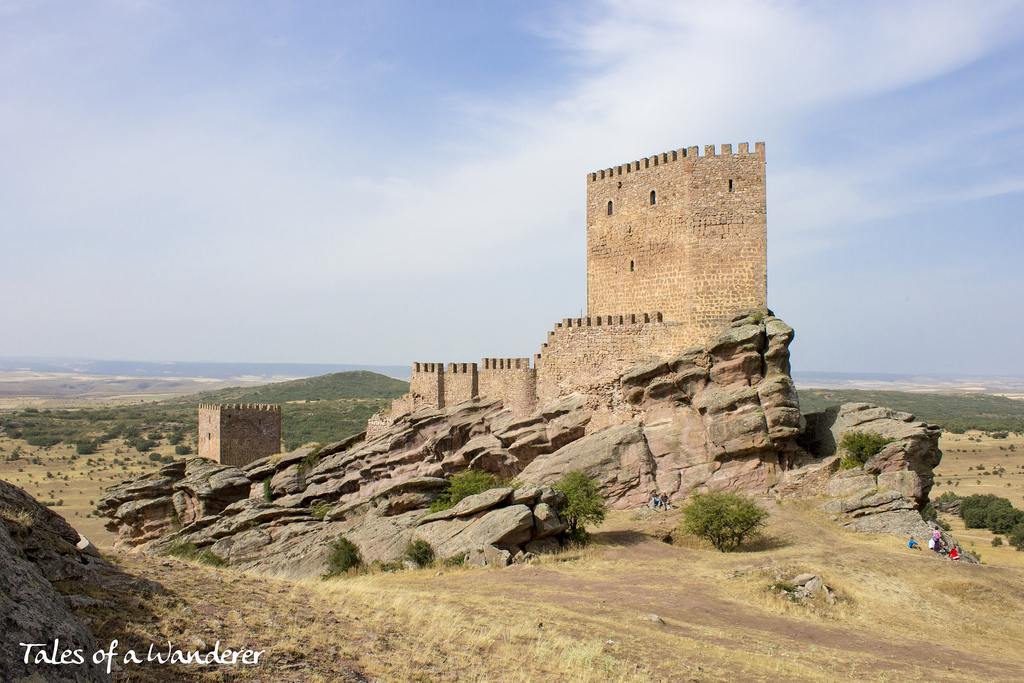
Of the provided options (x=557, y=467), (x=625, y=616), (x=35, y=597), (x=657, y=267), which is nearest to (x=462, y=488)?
(x=557, y=467)

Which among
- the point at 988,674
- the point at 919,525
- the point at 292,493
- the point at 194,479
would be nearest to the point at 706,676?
A: the point at 988,674

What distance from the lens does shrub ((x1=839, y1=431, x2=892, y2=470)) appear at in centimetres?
2180

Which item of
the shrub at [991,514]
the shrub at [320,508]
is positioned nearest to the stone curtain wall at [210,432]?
the shrub at [320,508]

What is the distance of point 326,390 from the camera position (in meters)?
126

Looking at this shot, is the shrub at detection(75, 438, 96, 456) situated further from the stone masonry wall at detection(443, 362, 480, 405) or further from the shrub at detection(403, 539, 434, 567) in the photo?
the shrub at detection(403, 539, 434, 567)

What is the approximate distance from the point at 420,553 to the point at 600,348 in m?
11.2

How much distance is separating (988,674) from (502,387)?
810 inches

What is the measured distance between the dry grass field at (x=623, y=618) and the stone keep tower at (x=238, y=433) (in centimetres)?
1953

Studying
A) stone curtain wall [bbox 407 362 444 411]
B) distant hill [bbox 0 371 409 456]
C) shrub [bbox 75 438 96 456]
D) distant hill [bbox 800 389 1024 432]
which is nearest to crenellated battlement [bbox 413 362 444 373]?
stone curtain wall [bbox 407 362 444 411]

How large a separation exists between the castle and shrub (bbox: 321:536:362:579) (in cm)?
1053

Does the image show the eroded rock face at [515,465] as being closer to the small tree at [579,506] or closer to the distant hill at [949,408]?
the small tree at [579,506]

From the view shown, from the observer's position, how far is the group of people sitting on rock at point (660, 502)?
22.5m

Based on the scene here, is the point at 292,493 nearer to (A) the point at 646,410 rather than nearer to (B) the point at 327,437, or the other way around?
(A) the point at 646,410

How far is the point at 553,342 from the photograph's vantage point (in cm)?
2797
